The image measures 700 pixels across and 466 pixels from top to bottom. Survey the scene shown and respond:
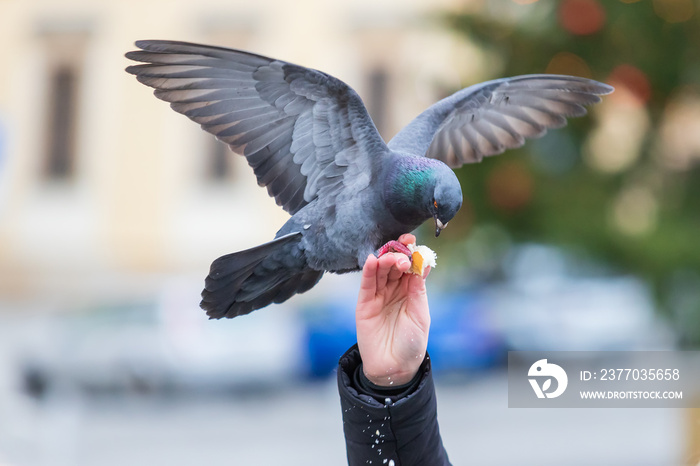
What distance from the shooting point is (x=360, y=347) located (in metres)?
2.10

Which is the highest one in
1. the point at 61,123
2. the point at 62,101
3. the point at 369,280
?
the point at 62,101

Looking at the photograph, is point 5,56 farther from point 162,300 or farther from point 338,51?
point 162,300

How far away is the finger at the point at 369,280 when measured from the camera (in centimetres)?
205

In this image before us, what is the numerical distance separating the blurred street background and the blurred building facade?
1.7 inches

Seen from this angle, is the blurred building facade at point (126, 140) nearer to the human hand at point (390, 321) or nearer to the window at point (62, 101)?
the window at point (62, 101)

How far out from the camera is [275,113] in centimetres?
250

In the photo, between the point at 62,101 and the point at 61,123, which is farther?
the point at 61,123

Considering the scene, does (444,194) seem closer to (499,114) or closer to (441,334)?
(499,114)

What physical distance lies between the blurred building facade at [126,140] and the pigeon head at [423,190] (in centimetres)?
1143

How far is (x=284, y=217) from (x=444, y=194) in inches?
472

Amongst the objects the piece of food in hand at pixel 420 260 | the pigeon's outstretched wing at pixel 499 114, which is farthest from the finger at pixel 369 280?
the pigeon's outstretched wing at pixel 499 114

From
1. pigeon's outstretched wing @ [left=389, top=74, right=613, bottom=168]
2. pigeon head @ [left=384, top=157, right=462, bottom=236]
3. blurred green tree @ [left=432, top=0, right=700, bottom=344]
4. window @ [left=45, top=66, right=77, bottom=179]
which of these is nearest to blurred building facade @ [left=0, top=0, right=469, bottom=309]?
window @ [left=45, top=66, right=77, bottom=179]

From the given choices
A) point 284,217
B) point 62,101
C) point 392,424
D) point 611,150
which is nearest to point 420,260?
point 392,424

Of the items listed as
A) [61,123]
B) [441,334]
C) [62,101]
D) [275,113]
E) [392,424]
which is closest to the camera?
[392,424]
